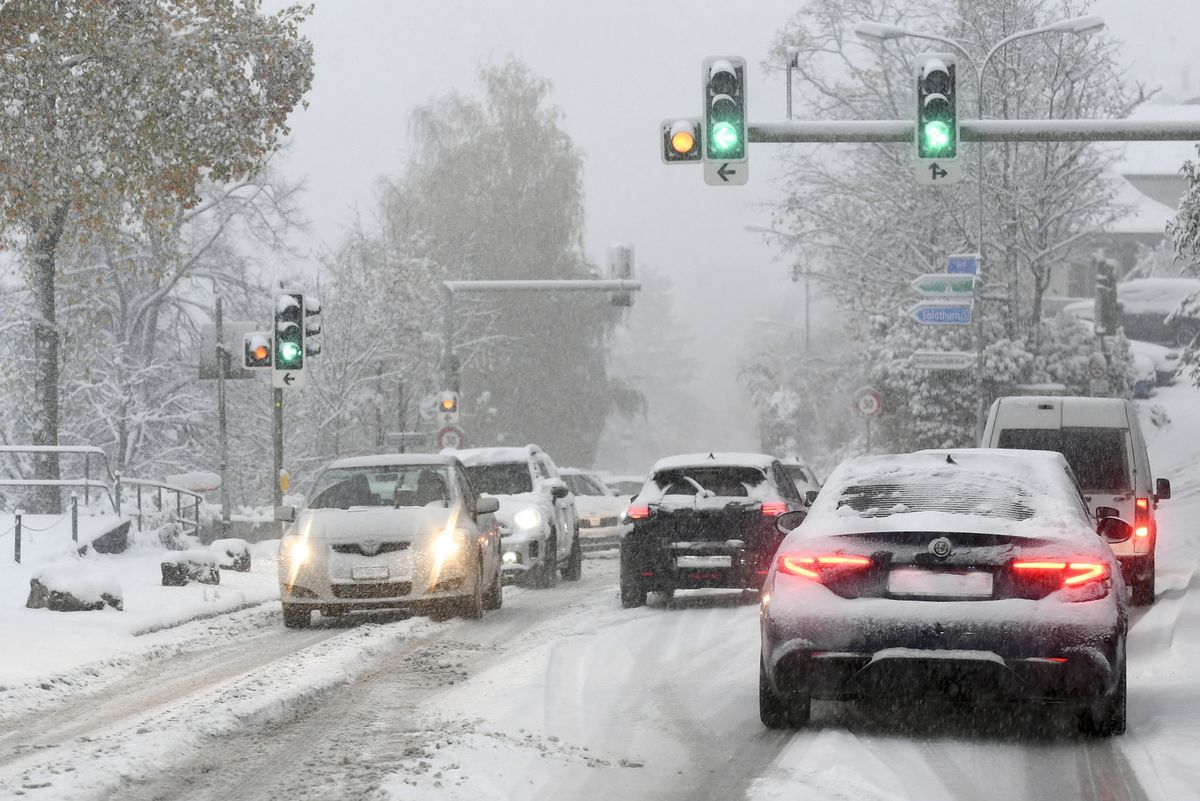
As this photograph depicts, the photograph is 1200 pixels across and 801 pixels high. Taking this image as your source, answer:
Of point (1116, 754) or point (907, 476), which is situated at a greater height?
point (907, 476)

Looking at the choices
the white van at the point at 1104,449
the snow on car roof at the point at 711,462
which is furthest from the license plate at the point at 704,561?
the white van at the point at 1104,449

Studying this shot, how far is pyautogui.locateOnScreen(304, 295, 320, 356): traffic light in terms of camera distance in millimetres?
24359

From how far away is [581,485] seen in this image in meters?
31.9

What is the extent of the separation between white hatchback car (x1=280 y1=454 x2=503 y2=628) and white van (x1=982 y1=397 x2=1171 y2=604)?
6001mm

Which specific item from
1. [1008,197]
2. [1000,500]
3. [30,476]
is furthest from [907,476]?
[1008,197]

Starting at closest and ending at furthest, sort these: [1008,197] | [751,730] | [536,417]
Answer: [751,730]
[1008,197]
[536,417]

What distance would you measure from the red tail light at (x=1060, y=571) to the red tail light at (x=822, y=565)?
74cm

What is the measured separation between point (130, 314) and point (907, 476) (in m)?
33.3

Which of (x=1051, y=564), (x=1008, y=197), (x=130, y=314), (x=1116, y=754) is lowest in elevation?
(x=1116, y=754)

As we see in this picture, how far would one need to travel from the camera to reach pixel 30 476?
3738cm

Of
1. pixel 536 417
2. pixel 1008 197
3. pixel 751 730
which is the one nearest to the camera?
pixel 751 730

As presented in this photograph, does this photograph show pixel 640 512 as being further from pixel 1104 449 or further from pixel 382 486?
pixel 1104 449

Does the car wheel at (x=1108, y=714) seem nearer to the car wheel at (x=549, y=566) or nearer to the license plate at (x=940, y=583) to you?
the license plate at (x=940, y=583)

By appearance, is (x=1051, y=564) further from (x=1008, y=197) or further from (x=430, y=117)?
(x=430, y=117)
